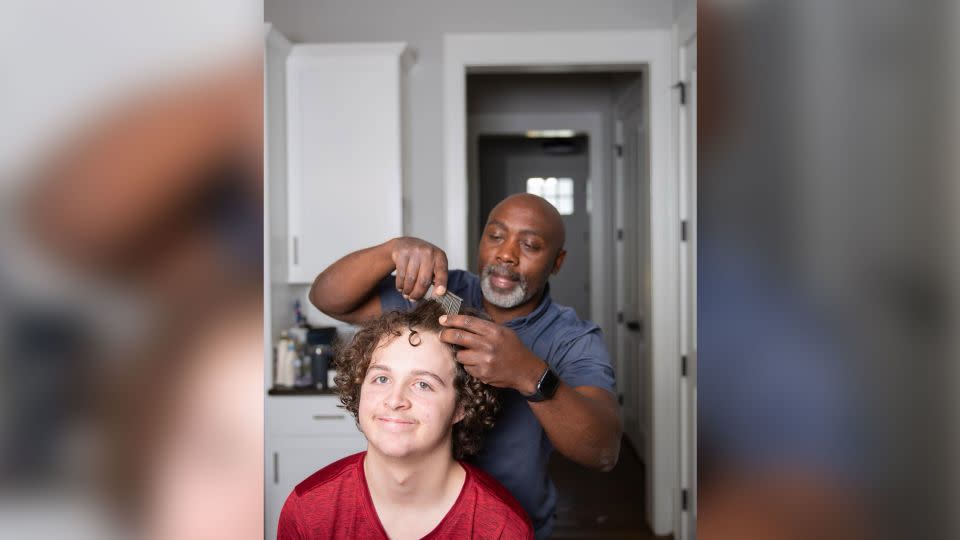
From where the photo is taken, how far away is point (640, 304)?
412cm

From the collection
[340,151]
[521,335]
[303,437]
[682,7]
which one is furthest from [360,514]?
[682,7]

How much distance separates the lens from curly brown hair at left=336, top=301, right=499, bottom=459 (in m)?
1.21

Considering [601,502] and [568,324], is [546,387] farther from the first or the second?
[601,502]

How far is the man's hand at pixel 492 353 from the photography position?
3.51ft

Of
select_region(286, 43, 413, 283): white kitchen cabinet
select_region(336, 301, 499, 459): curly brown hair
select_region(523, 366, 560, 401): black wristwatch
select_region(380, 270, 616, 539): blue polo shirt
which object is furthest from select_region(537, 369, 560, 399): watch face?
select_region(286, 43, 413, 283): white kitchen cabinet

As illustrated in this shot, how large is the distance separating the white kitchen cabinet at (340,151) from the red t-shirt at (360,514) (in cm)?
201

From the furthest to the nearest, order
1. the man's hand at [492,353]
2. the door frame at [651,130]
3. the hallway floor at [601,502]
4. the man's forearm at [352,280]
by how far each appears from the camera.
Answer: the hallway floor at [601,502] → the door frame at [651,130] → the man's forearm at [352,280] → the man's hand at [492,353]

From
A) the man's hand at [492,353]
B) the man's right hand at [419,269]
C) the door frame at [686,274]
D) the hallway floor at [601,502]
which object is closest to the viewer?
the man's hand at [492,353]

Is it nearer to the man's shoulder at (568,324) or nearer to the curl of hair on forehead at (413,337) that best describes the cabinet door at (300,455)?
the man's shoulder at (568,324)

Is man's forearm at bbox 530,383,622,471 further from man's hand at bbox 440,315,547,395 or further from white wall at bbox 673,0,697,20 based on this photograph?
white wall at bbox 673,0,697,20

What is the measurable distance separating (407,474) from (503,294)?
577mm

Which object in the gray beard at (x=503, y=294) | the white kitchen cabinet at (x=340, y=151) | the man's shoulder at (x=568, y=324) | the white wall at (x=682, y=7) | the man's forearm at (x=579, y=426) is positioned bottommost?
the man's forearm at (x=579, y=426)

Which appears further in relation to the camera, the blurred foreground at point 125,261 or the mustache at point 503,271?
the mustache at point 503,271

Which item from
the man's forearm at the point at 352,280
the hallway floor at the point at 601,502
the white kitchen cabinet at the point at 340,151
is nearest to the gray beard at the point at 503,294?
the man's forearm at the point at 352,280
